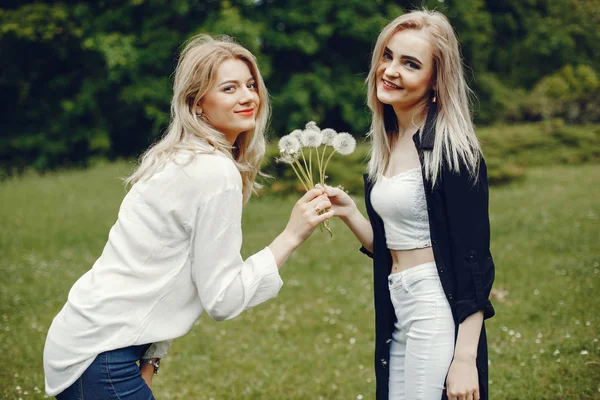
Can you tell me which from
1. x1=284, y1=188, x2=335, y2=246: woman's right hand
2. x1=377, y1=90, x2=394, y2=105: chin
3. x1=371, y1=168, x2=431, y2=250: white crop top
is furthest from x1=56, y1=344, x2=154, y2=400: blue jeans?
x1=377, y1=90, x2=394, y2=105: chin

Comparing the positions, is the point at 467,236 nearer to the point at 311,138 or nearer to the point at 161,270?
the point at 311,138

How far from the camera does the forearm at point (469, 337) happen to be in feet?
8.37

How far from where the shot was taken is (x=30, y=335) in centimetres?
636

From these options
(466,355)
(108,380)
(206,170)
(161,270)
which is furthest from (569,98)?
(108,380)

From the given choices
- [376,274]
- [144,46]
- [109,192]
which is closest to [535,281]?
[376,274]

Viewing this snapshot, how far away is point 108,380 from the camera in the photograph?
7.41 ft

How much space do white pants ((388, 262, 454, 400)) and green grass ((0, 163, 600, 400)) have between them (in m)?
2.07

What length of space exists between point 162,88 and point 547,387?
21216 millimetres

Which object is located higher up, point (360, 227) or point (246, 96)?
point (246, 96)

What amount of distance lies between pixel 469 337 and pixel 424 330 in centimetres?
20

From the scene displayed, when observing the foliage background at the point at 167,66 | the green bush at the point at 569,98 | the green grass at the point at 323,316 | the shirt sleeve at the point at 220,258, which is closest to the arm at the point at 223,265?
the shirt sleeve at the point at 220,258

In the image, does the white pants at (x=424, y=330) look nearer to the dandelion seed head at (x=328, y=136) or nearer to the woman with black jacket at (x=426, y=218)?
the woman with black jacket at (x=426, y=218)

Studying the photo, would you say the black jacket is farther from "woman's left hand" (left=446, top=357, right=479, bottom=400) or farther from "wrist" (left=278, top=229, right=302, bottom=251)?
"wrist" (left=278, top=229, right=302, bottom=251)

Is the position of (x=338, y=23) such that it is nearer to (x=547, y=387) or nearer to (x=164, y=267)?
(x=547, y=387)
